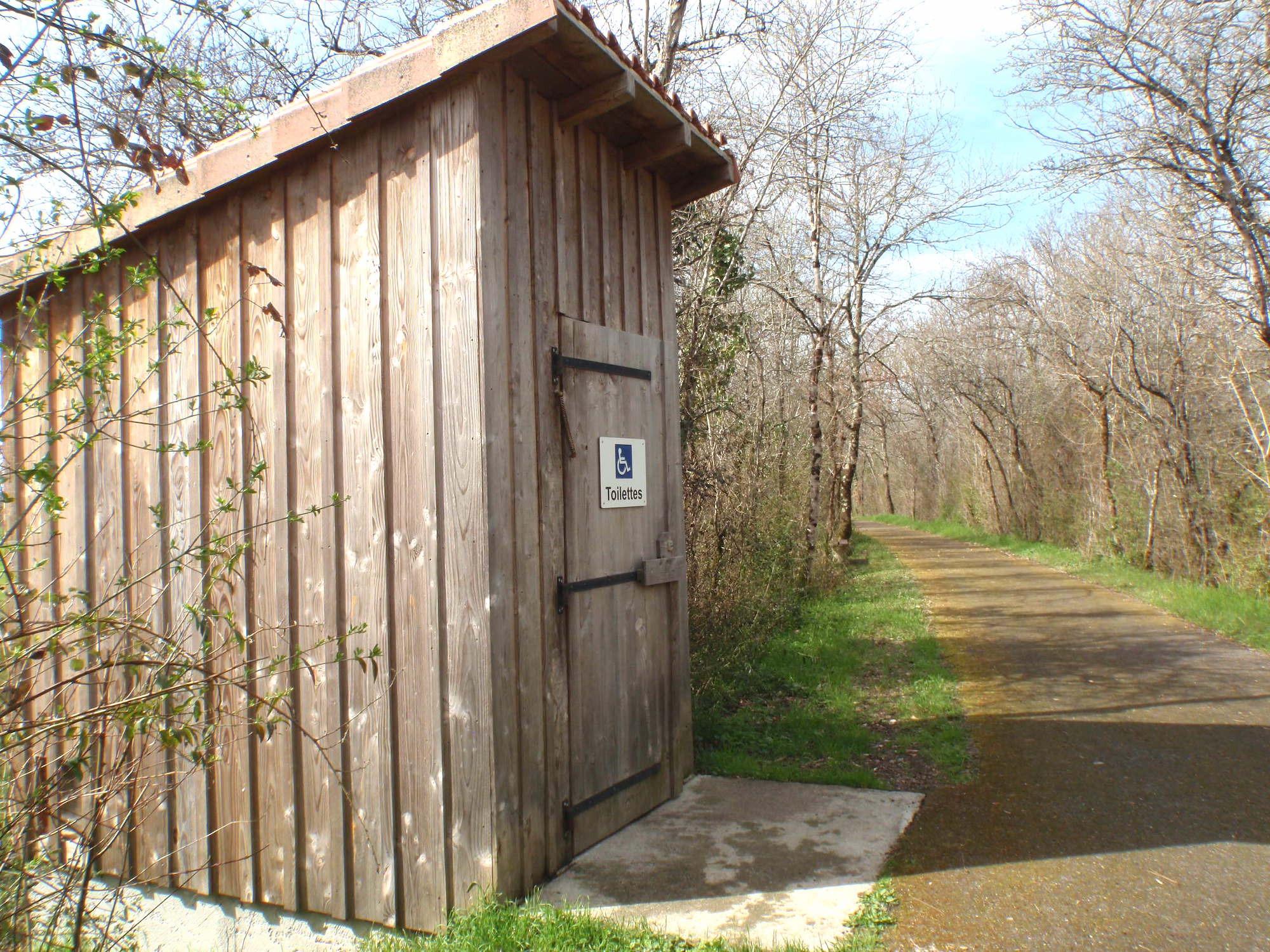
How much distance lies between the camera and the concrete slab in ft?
12.0

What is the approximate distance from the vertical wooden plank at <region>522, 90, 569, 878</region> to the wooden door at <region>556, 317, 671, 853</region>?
0.07 metres

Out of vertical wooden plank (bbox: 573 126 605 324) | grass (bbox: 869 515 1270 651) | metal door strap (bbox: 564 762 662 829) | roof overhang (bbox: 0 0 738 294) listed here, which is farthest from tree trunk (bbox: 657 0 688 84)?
grass (bbox: 869 515 1270 651)

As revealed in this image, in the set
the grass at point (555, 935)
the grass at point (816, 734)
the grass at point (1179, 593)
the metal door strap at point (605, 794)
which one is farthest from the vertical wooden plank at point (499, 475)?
the grass at point (1179, 593)

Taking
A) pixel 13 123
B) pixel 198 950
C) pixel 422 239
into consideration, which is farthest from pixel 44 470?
pixel 198 950

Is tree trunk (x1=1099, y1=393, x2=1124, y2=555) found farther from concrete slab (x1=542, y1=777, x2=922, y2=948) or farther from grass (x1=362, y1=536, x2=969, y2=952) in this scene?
concrete slab (x1=542, y1=777, x2=922, y2=948)

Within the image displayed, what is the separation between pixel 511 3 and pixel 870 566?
15.8 m

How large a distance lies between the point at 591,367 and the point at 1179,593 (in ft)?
34.8

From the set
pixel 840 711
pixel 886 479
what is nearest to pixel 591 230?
pixel 840 711

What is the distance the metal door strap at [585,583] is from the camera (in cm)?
421

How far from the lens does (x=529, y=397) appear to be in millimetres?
4047

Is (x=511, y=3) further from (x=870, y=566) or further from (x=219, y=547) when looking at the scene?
(x=870, y=566)

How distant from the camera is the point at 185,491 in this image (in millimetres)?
4508

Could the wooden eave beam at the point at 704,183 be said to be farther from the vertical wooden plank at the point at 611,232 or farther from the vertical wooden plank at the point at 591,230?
the vertical wooden plank at the point at 591,230

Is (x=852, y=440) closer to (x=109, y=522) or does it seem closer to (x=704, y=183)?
(x=704, y=183)
